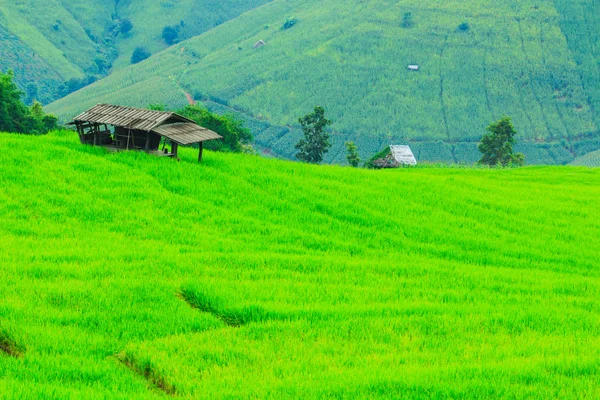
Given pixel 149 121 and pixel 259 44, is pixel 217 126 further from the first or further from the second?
pixel 259 44

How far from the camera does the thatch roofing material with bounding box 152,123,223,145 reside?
27681mm

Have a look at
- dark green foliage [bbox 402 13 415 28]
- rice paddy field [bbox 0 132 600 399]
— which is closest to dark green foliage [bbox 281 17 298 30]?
dark green foliage [bbox 402 13 415 28]

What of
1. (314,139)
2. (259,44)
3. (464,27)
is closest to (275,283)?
(314,139)

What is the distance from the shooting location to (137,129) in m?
29.0

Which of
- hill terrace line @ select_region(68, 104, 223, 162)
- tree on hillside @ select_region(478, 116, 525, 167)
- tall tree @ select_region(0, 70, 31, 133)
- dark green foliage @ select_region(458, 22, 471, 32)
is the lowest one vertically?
hill terrace line @ select_region(68, 104, 223, 162)

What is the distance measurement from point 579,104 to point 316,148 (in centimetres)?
7575

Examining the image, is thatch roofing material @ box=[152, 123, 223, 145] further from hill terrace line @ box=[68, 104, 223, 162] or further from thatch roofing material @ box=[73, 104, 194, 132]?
thatch roofing material @ box=[73, 104, 194, 132]

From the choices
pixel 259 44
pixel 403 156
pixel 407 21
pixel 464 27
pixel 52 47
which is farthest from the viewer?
pixel 52 47

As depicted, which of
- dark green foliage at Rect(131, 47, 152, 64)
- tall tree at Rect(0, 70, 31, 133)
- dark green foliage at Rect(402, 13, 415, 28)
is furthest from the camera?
dark green foliage at Rect(131, 47, 152, 64)

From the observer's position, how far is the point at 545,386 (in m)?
11.6

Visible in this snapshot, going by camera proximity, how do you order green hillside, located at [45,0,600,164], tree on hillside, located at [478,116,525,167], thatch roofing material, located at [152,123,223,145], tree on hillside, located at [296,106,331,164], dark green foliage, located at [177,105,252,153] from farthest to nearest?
green hillside, located at [45,0,600,164] < tree on hillside, located at [478,116,525,167] < tree on hillside, located at [296,106,331,164] < dark green foliage, located at [177,105,252,153] < thatch roofing material, located at [152,123,223,145]

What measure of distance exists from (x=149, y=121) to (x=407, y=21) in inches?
5074

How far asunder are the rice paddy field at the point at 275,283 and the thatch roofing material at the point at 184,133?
1332mm

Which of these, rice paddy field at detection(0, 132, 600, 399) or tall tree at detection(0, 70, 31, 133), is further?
tall tree at detection(0, 70, 31, 133)
